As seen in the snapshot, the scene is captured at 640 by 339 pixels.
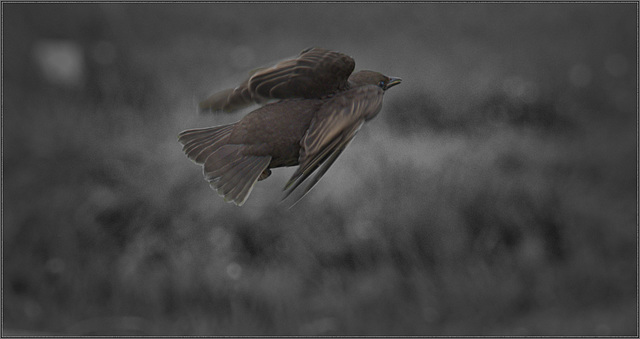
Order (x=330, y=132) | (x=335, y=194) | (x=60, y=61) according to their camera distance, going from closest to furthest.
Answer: (x=330, y=132), (x=335, y=194), (x=60, y=61)

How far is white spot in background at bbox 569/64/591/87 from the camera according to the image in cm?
120

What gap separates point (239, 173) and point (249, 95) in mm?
63

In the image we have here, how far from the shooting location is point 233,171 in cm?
32

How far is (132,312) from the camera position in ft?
3.78

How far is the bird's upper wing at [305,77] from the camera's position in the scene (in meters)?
0.33

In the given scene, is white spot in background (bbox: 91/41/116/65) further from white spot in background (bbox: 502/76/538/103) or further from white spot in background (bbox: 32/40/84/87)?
white spot in background (bbox: 502/76/538/103)


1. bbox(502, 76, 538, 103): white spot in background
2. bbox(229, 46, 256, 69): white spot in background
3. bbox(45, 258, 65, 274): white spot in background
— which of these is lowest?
bbox(45, 258, 65, 274): white spot in background

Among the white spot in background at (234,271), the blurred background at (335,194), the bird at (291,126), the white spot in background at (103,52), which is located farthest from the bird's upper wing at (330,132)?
the white spot in background at (103,52)

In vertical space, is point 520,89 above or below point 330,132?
above

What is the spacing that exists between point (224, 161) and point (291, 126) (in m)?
0.05

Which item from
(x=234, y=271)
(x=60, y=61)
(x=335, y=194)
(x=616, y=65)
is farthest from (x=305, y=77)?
(x=616, y=65)

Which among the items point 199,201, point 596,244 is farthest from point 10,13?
point 596,244

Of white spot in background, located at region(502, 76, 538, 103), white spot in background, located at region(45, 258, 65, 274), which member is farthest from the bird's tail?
white spot in background, located at region(45, 258, 65, 274)

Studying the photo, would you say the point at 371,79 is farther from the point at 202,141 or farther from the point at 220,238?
A: the point at 220,238
